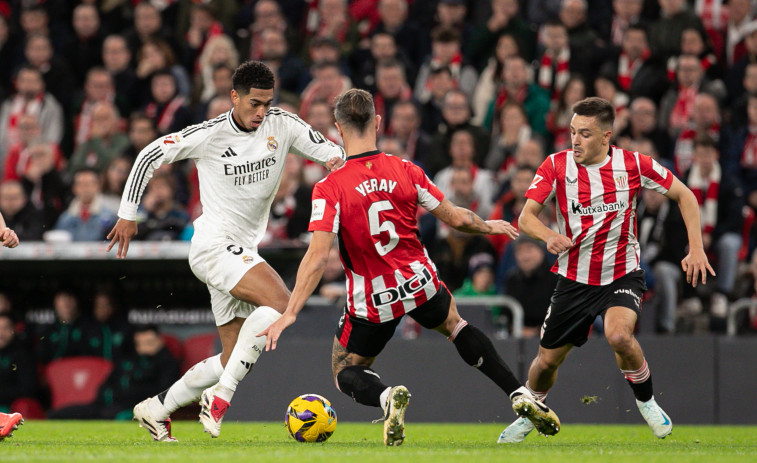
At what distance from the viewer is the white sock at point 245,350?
25.7 feet

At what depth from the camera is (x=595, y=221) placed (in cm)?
829

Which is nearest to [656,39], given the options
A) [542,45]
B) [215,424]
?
[542,45]

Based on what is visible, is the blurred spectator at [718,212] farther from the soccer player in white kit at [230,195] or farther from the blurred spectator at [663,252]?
the soccer player in white kit at [230,195]

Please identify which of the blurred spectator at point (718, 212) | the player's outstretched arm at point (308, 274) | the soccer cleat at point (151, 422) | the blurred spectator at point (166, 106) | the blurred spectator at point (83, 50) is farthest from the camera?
the blurred spectator at point (83, 50)

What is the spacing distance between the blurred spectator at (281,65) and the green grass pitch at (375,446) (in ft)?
20.0

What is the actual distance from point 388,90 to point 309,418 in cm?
781

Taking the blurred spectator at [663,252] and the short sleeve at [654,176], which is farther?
the blurred spectator at [663,252]

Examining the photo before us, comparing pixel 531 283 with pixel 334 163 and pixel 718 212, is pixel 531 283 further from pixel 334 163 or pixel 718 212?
pixel 334 163

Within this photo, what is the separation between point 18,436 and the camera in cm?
926

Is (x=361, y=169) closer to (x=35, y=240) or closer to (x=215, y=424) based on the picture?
(x=215, y=424)

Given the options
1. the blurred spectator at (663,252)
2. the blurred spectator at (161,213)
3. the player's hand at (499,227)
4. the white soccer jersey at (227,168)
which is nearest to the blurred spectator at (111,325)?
the blurred spectator at (161,213)

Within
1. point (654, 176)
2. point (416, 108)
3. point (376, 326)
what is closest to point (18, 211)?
point (416, 108)

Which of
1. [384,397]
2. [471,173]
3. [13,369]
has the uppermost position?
[471,173]

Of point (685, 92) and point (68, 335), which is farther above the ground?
point (685, 92)
